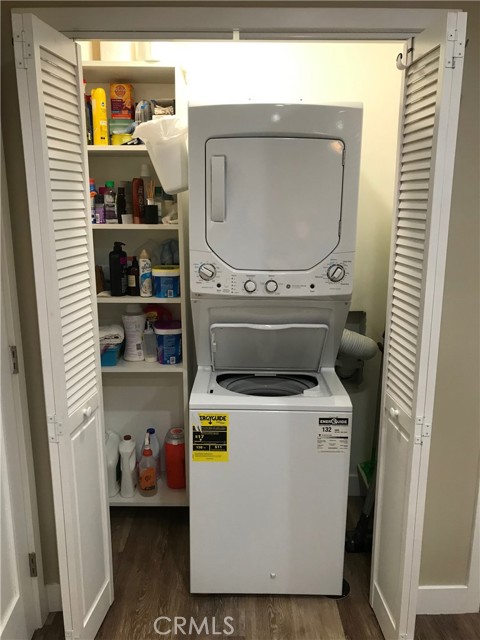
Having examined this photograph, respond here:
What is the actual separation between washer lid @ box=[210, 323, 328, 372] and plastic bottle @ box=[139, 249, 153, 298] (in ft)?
1.53

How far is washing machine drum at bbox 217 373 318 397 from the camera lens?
2.22 metres

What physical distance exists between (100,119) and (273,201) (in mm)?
939

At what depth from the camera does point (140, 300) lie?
238cm

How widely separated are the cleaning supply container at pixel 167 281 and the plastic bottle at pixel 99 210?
327 mm

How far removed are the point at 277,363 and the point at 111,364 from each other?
2.71 ft

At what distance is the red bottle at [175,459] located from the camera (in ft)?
8.48

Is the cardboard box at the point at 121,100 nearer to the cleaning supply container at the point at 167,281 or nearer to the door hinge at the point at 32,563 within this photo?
the cleaning supply container at the point at 167,281

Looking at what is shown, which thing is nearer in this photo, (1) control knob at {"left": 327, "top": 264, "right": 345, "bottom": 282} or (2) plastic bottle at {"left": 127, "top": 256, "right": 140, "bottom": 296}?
(1) control knob at {"left": 327, "top": 264, "right": 345, "bottom": 282}

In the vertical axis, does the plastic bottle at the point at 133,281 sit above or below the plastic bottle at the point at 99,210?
below

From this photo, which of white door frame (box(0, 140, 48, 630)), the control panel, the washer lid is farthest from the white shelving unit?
white door frame (box(0, 140, 48, 630))

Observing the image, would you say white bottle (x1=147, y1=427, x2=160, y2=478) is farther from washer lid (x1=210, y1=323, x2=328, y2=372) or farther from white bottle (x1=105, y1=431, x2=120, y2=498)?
washer lid (x1=210, y1=323, x2=328, y2=372)

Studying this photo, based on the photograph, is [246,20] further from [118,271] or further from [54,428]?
[54,428]

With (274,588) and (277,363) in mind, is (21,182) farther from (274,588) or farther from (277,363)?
(274,588)

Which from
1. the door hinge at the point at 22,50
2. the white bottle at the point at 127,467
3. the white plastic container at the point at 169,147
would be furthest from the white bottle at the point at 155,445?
the door hinge at the point at 22,50
